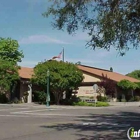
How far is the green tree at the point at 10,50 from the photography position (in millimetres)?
50000

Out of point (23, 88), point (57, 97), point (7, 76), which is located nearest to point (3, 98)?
point (7, 76)

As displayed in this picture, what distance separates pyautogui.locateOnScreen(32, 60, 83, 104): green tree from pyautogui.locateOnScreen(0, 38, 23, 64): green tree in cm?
1154

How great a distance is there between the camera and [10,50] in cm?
5047

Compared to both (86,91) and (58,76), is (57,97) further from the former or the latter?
(86,91)

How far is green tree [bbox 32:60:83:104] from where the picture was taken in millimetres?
38000

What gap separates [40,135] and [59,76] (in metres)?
26.1

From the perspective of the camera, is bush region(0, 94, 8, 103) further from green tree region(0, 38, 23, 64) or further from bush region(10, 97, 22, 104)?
green tree region(0, 38, 23, 64)

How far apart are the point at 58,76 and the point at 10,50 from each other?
49.6ft

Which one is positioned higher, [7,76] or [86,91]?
[7,76]

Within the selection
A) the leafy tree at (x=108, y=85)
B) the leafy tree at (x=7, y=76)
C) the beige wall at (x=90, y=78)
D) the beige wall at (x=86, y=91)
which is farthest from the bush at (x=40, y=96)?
the beige wall at (x=90, y=78)

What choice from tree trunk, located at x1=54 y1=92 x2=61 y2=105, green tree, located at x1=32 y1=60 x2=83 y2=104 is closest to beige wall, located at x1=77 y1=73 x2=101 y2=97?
tree trunk, located at x1=54 y1=92 x2=61 y2=105

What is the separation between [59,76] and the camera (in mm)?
38031

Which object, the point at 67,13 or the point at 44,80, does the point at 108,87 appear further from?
the point at 67,13

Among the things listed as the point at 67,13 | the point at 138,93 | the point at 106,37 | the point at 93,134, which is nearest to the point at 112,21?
the point at 106,37
